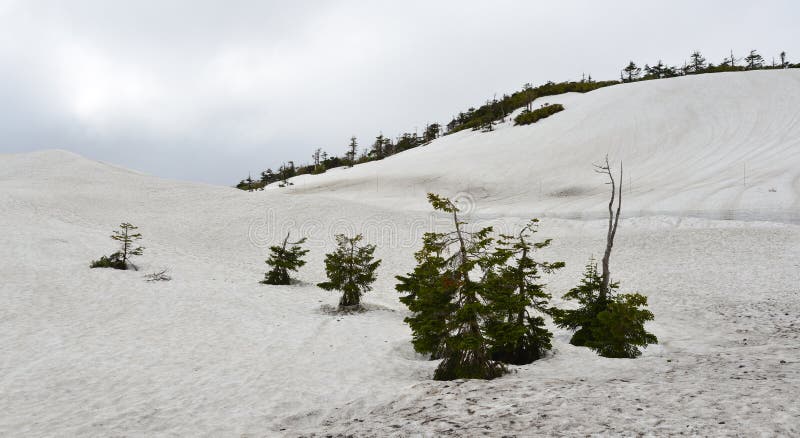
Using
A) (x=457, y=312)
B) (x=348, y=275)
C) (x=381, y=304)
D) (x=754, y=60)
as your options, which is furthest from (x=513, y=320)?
(x=754, y=60)

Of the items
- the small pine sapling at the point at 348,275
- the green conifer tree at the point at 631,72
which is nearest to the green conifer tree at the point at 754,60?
the green conifer tree at the point at 631,72

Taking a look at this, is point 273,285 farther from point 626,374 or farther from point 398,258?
point 626,374

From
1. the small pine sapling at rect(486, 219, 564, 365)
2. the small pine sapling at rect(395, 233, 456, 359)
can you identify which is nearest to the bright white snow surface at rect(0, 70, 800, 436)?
the small pine sapling at rect(486, 219, 564, 365)

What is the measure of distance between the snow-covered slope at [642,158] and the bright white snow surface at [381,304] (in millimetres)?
360

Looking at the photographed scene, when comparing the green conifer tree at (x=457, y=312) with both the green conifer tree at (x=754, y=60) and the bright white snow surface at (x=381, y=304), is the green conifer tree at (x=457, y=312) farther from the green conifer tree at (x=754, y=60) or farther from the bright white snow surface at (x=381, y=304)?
the green conifer tree at (x=754, y=60)

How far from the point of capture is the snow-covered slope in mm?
30609

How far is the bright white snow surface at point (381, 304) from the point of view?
602cm

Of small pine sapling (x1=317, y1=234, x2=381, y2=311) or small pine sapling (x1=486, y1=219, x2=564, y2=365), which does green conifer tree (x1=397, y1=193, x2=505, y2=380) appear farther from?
small pine sapling (x1=317, y1=234, x2=381, y2=311)

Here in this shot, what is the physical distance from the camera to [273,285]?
20234 millimetres

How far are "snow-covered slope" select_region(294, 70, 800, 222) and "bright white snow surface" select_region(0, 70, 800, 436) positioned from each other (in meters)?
0.36

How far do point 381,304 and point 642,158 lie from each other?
39.3 m

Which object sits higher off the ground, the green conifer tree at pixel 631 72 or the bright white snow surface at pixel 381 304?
the green conifer tree at pixel 631 72

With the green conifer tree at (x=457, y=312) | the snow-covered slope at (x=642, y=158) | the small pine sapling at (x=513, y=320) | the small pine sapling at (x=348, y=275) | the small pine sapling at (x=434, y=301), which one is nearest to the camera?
the green conifer tree at (x=457, y=312)

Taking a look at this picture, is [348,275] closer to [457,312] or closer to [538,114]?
[457,312]
